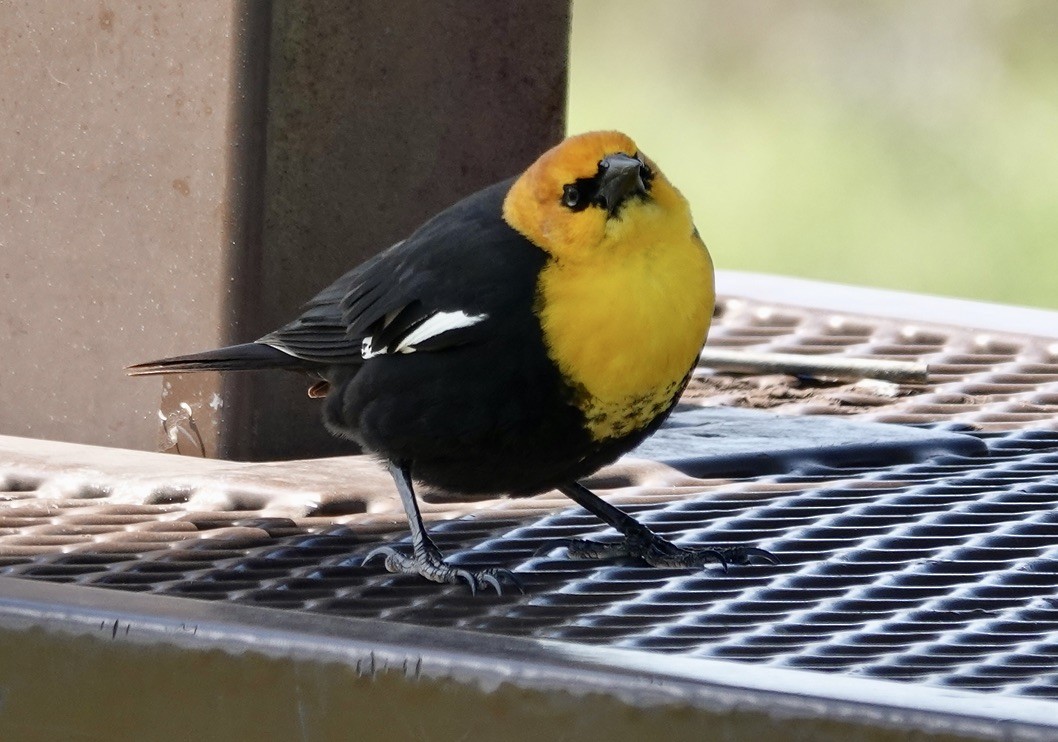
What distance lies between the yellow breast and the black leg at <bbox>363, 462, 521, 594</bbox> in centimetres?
27

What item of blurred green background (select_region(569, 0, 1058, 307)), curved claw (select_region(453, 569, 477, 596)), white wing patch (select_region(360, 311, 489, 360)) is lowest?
curved claw (select_region(453, 569, 477, 596))

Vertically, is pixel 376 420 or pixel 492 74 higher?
pixel 492 74

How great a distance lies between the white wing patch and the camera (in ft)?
8.34

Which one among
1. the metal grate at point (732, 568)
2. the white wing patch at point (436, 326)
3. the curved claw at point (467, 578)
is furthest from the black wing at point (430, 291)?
the curved claw at point (467, 578)

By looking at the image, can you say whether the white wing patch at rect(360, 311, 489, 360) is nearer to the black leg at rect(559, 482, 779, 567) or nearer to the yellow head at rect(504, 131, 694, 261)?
the yellow head at rect(504, 131, 694, 261)

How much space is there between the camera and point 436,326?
2604 millimetres

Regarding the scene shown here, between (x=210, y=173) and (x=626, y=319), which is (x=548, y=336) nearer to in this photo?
(x=626, y=319)

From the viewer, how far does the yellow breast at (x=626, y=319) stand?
96.8 inches

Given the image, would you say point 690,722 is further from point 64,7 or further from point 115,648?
point 64,7

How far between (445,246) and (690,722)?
1.26m

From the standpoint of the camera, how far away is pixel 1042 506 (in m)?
2.53

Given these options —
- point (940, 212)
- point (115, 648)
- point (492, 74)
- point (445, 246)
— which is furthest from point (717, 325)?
point (940, 212)

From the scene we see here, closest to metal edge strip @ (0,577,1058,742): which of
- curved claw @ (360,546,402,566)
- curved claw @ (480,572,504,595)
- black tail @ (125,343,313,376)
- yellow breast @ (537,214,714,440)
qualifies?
curved claw @ (480,572,504,595)

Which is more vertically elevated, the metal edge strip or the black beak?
the black beak
